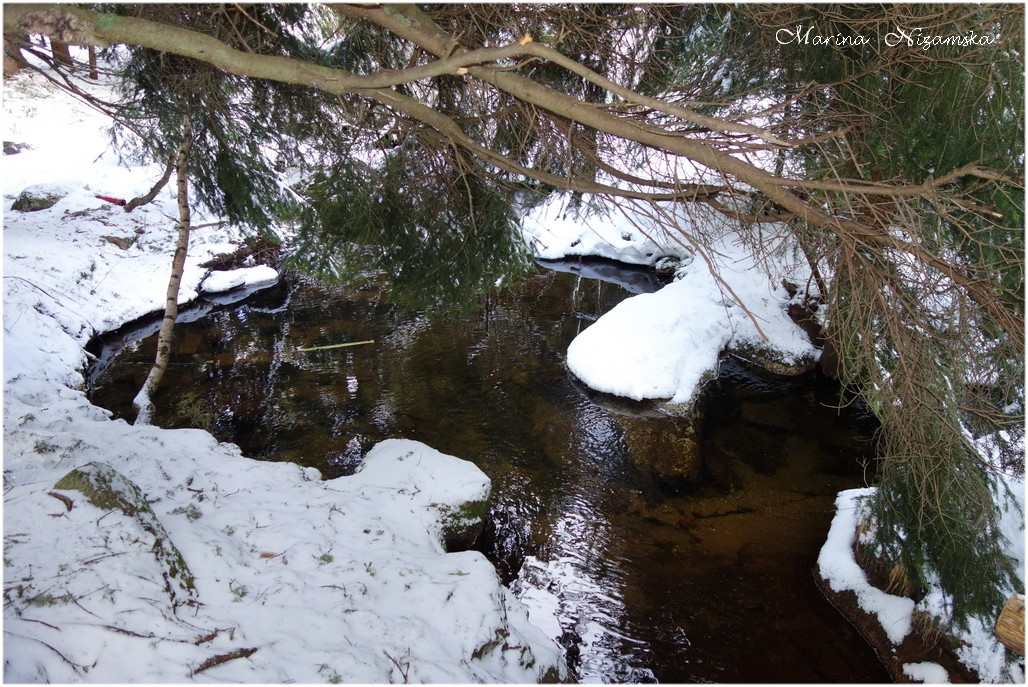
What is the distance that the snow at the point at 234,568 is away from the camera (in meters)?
2.79

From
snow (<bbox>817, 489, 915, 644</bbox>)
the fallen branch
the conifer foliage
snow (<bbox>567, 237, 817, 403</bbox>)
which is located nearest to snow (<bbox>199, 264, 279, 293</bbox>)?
the conifer foliage

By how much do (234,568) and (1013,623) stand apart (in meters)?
4.05

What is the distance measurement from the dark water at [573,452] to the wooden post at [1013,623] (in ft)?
5.72

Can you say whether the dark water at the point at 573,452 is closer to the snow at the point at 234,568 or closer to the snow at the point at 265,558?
the snow at the point at 265,558

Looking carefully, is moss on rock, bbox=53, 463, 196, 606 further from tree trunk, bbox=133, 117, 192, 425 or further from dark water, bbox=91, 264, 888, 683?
tree trunk, bbox=133, 117, 192, 425

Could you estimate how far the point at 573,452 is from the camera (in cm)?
688

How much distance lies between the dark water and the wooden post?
5.72 ft

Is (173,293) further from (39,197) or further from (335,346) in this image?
(39,197)

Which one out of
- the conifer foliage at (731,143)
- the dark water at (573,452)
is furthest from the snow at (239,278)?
the conifer foliage at (731,143)

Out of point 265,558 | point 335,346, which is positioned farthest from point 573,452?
point 335,346

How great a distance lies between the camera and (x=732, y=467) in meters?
6.73

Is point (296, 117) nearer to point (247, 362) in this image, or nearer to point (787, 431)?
point (247, 362)

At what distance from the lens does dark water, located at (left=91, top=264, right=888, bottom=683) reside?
4.77m

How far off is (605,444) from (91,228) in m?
10.4
